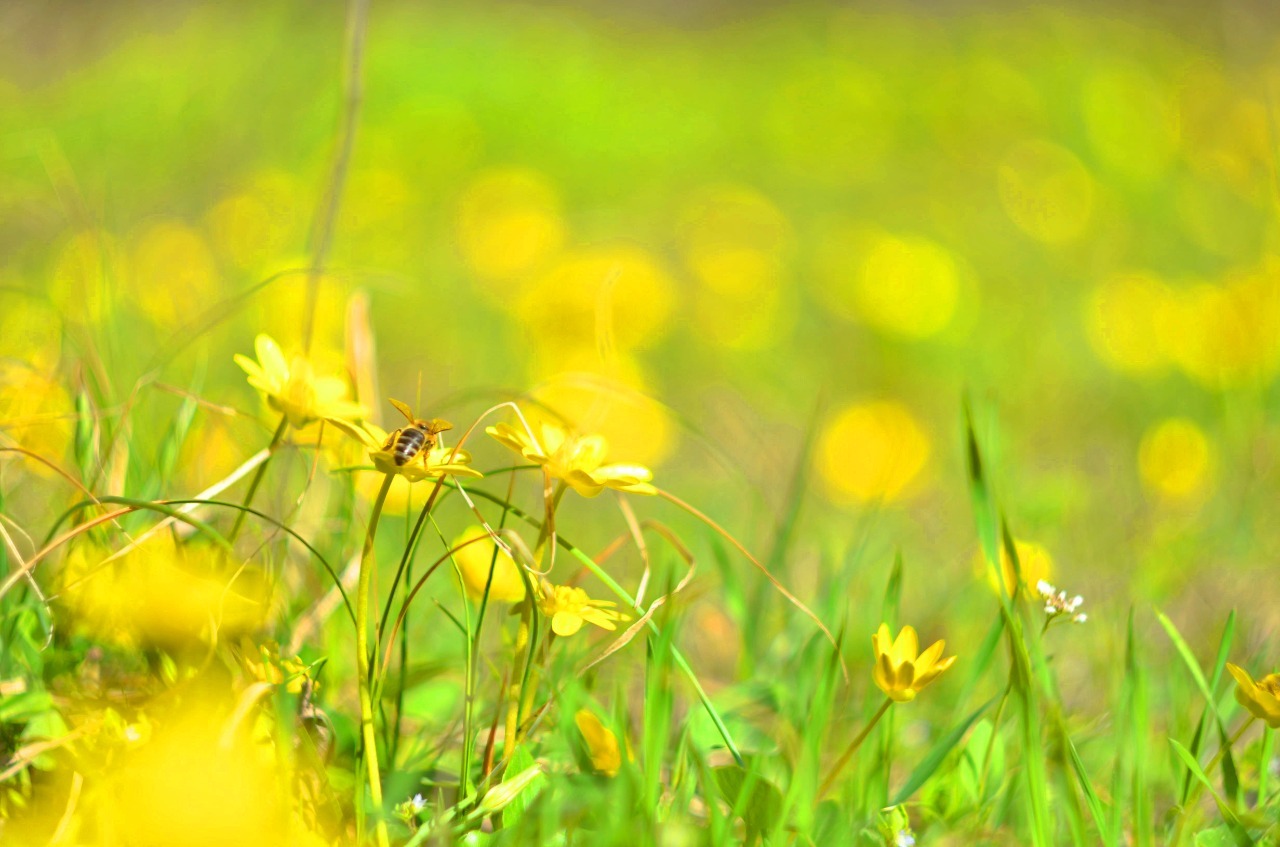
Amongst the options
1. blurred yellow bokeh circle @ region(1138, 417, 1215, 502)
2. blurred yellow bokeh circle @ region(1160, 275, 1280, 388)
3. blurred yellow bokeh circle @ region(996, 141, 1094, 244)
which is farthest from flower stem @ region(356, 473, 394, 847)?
blurred yellow bokeh circle @ region(996, 141, 1094, 244)

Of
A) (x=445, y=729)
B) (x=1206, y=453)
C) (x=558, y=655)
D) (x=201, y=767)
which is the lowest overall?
(x=1206, y=453)

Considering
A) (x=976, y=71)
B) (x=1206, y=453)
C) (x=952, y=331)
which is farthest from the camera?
(x=976, y=71)

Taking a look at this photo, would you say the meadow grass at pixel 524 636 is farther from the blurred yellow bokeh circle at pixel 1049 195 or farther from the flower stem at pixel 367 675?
the blurred yellow bokeh circle at pixel 1049 195

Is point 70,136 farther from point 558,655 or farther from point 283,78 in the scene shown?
point 558,655

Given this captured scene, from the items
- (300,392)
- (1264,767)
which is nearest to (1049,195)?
(1264,767)

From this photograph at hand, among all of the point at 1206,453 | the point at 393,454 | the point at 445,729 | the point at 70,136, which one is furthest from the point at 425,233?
the point at 393,454

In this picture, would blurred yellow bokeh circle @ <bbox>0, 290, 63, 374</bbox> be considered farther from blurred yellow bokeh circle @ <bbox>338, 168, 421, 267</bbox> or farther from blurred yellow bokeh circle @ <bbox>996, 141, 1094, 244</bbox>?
blurred yellow bokeh circle @ <bbox>996, 141, 1094, 244</bbox>
